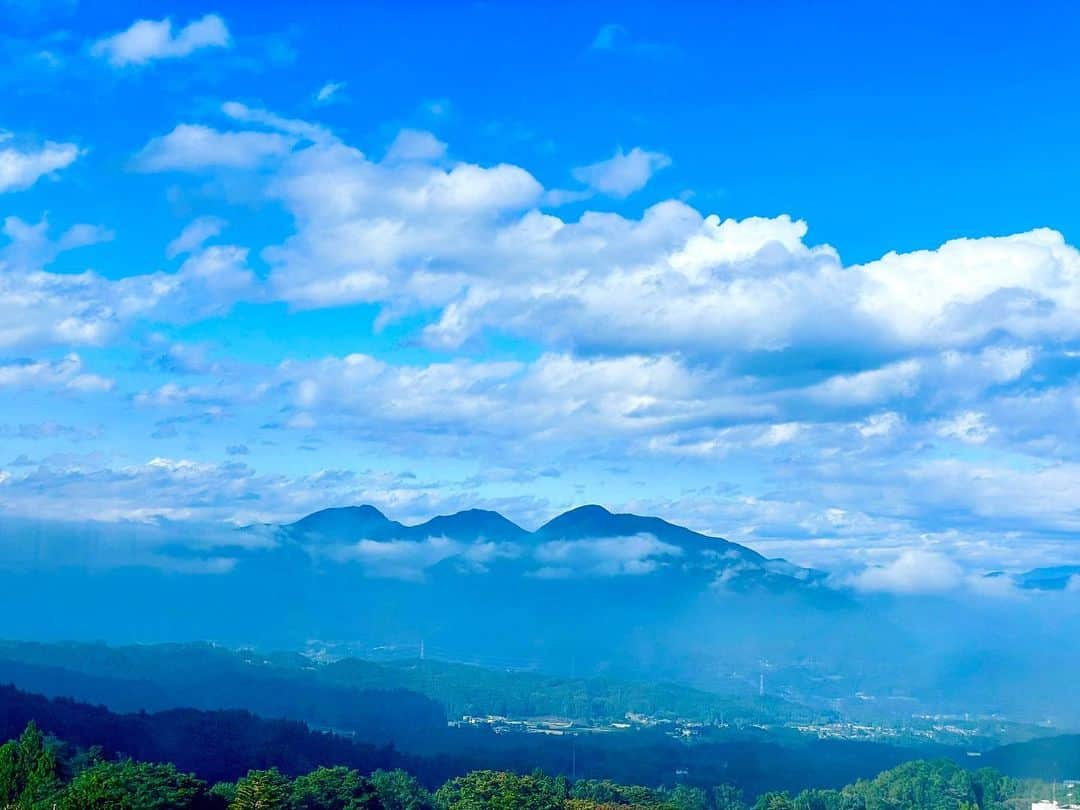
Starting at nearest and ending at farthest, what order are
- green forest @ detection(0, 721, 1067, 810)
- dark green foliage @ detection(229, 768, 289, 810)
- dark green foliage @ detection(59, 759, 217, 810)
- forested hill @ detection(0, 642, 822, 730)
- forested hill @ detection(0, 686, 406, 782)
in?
1. dark green foliage @ detection(59, 759, 217, 810)
2. green forest @ detection(0, 721, 1067, 810)
3. dark green foliage @ detection(229, 768, 289, 810)
4. forested hill @ detection(0, 686, 406, 782)
5. forested hill @ detection(0, 642, 822, 730)

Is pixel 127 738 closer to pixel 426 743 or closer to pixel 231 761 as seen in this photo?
pixel 231 761

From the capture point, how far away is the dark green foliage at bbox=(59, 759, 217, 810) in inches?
1813

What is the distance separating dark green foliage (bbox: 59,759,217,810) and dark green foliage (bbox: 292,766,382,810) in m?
5.13

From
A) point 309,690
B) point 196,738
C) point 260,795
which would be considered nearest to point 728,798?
point 196,738

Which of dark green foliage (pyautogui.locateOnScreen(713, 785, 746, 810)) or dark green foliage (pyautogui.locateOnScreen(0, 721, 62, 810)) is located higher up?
dark green foliage (pyautogui.locateOnScreen(0, 721, 62, 810))

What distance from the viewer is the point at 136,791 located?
48.6 m

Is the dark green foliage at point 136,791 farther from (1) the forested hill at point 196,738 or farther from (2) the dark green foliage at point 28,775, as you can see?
(1) the forested hill at point 196,738

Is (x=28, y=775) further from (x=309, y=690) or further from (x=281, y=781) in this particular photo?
(x=309, y=690)

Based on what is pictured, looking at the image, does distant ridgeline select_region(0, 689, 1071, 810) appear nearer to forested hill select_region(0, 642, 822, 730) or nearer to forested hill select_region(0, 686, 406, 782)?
forested hill select_region(0, 686, 406, 782)

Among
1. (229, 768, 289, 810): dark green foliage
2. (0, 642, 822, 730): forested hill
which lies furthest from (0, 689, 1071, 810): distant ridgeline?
(0, 642, 822, 730): forested hill

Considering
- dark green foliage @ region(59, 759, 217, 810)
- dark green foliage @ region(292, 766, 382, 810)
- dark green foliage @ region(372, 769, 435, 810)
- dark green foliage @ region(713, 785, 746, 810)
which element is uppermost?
dark green foliage @ region(59, 759, 217, 810)

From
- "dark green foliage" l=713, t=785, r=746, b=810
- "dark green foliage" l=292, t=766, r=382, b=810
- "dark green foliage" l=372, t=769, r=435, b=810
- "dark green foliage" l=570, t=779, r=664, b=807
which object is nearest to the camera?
"dark green foliage" l=292, t=766, r=382, b=810

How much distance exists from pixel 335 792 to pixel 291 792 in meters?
4.18

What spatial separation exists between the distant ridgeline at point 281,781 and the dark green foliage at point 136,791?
0.07m
